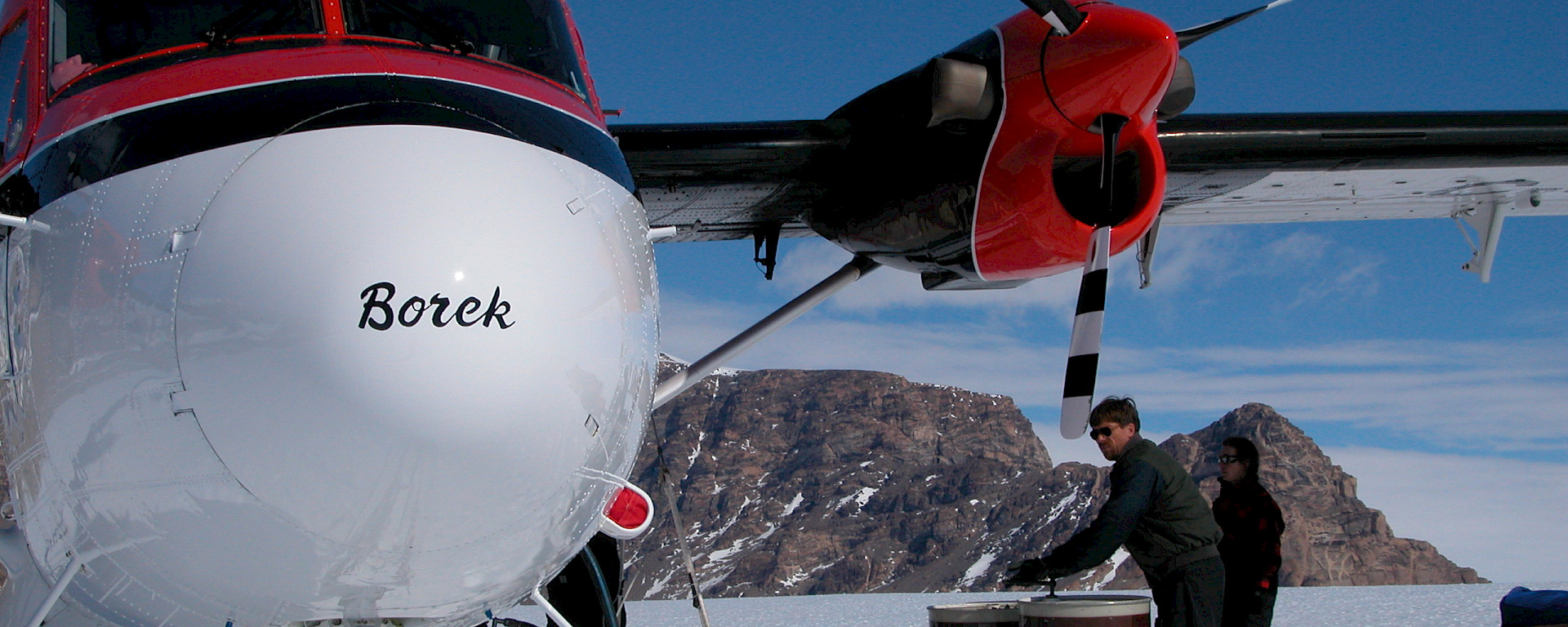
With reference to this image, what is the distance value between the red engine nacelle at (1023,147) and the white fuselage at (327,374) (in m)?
3.36

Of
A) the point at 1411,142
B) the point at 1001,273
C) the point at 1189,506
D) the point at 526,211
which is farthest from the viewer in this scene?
the point at 1411,142

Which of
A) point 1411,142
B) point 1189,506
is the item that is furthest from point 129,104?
point 1411,142

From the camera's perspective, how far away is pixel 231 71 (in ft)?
10.8

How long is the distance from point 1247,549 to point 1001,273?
1.91 meters

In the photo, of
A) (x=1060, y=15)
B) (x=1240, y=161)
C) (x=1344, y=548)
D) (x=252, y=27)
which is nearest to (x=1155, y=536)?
(x=1060, y=15)

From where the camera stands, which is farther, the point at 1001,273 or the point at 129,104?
the point at 1001,273

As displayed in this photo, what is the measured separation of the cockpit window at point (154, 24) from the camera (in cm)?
359

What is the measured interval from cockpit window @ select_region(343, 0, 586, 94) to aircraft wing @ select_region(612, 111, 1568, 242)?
9.13 ft

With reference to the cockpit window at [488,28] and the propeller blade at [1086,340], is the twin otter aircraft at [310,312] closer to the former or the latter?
the cockpit window at [488,28]

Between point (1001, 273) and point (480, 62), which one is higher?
point (480, 62)

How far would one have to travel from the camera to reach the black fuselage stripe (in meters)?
2.98

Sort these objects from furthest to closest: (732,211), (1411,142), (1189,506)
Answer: (732,211), (1411,142), (1189,506)

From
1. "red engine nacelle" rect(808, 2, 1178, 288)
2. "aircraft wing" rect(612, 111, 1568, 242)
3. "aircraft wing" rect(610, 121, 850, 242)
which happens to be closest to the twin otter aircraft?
"red engine nacelle" rect(808, 2, 1178, 288)

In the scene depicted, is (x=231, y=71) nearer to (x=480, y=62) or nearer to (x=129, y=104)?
(x=129, y=104)
